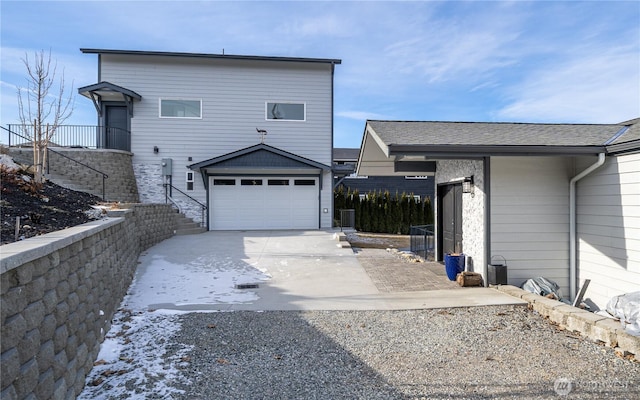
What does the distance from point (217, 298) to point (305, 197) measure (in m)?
9.77

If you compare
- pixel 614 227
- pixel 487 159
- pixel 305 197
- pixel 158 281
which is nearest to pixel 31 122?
pixel 158 281

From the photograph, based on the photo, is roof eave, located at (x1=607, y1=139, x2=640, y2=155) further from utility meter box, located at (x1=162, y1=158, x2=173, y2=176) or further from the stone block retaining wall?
utility meter box, located at (x1=162, y1=158, x2=173, y2=176)

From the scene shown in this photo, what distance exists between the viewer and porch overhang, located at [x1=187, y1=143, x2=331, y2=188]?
47.4 feet

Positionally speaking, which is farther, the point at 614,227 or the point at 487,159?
A: the point at 487,159

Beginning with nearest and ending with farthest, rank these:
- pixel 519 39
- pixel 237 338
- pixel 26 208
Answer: pixel 237 338
pixel 26 208
pixel 519 39

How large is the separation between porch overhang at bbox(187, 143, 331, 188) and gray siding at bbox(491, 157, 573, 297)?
28.8ft

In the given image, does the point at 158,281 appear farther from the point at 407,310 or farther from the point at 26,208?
the point at 407,310

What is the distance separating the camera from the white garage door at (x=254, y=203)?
15.3 m

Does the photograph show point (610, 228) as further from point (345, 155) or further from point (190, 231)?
point (345, 155)

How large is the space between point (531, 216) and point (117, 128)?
15.4 metres

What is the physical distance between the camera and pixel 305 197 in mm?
15617

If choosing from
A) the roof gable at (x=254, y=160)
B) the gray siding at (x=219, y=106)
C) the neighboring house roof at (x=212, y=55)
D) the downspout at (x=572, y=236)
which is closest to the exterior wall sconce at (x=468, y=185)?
the downspout at (x=572, y=236)

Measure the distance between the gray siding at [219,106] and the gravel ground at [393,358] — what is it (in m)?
10.9

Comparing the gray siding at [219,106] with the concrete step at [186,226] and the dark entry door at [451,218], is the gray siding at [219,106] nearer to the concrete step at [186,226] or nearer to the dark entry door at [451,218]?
the concrete step at [186,226]
